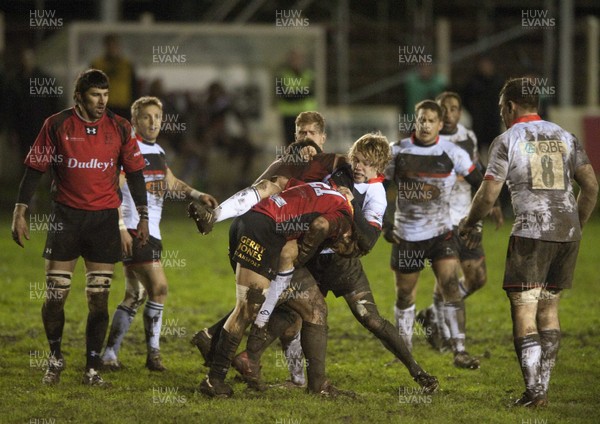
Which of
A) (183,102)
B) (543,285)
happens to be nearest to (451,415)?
(543,285)

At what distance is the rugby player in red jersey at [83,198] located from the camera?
26.0 feet

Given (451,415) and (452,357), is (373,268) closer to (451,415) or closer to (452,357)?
(452,357)

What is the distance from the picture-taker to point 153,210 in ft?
29.3

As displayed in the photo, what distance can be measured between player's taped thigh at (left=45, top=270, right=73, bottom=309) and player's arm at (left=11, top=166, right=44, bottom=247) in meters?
0.34

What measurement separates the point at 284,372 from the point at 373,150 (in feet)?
6.79

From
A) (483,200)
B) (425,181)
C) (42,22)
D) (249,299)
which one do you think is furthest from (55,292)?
(42,22)

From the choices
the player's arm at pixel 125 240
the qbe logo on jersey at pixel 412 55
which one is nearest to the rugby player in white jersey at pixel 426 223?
the player's arm at pixel 125 240

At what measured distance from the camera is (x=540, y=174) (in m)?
7.46

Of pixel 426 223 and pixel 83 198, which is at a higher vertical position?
pixel 83 198

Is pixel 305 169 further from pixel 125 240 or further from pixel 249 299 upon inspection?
pixel 125 240

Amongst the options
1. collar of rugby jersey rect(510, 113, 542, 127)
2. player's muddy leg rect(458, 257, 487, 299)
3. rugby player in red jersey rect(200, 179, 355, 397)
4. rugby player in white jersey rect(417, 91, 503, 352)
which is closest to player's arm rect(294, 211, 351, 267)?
rugby player in red jersey rect(200, 179, 355, 397)

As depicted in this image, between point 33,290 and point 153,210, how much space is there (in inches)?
153

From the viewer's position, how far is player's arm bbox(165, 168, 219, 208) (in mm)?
8281

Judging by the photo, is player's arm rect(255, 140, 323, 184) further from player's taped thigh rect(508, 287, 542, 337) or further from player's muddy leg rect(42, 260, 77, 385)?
player's taped thigh rect(508, 287, 542, 337)
